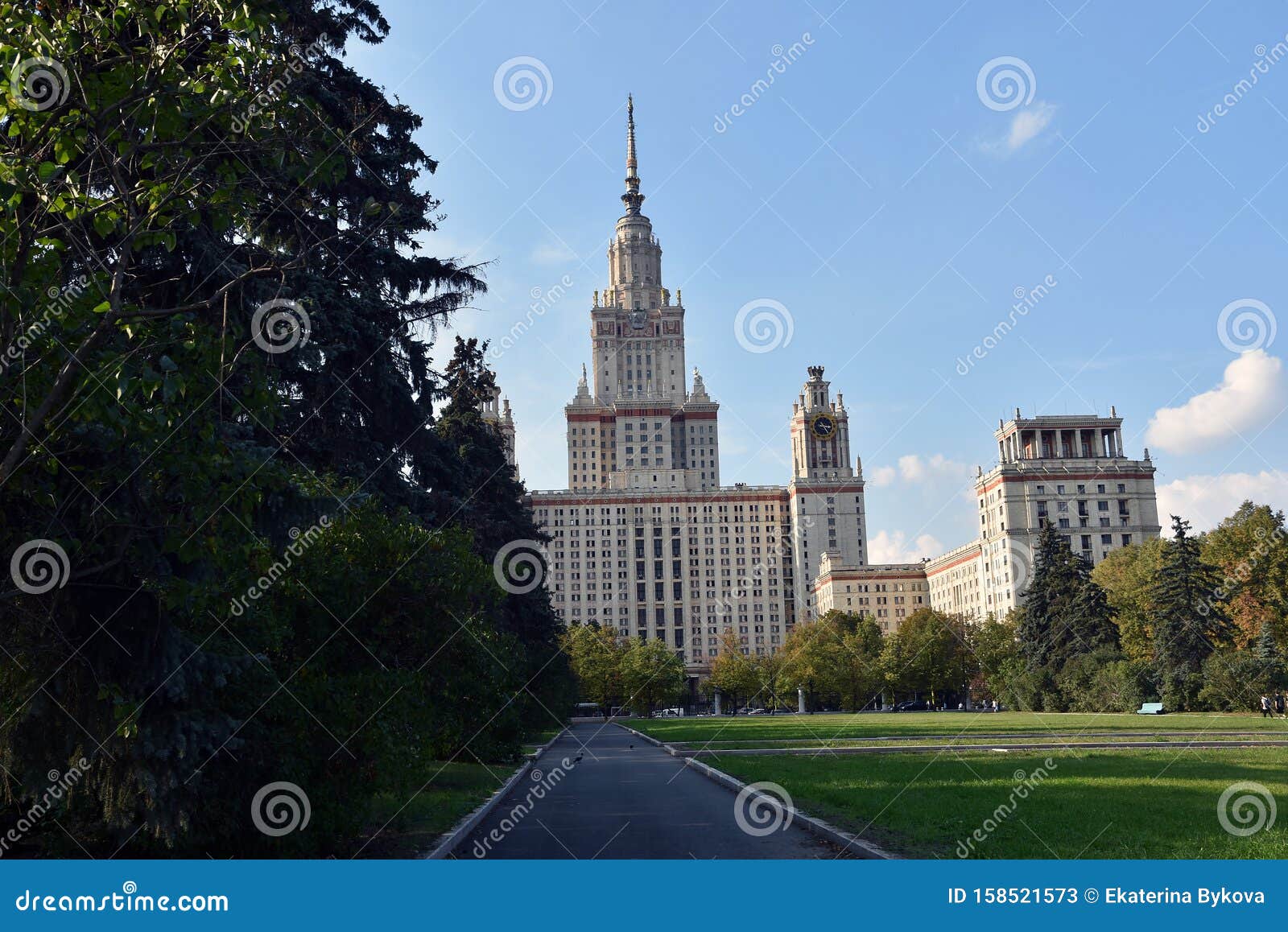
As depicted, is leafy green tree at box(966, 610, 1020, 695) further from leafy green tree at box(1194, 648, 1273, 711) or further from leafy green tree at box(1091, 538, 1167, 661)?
leafy green tree at box(1194, 648, 1273, 711)

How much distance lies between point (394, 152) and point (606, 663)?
92.3 meters

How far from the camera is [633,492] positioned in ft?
632

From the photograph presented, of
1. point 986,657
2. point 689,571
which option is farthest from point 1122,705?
point 689,571

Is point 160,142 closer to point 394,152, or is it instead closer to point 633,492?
point 394,152

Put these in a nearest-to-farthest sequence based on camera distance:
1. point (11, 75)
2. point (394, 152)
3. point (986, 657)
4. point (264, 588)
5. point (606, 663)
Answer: point (11, 75) < point (264, 588) < point (394, 152) < point (986, 657) < point (606, 663)

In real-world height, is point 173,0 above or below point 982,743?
above

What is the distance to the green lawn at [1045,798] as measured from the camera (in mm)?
12781
